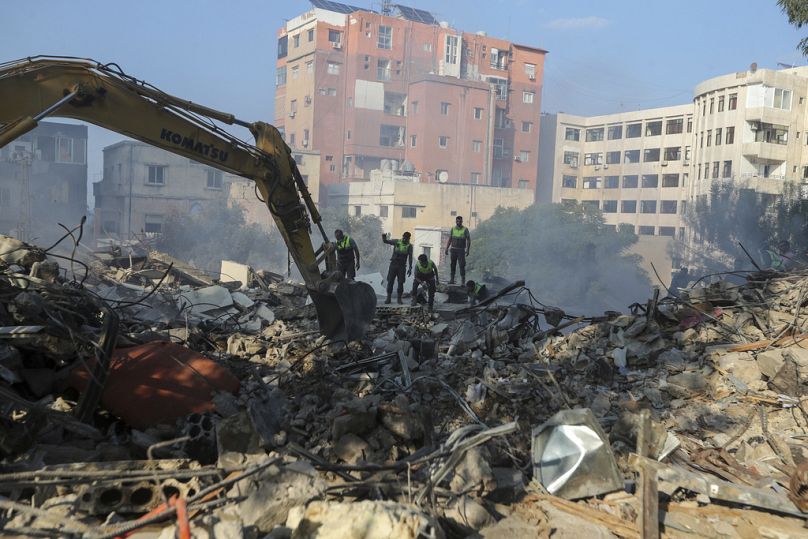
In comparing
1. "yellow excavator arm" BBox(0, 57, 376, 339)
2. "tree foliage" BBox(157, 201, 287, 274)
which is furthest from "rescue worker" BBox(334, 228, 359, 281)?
"tree foliage" BBox(157, 201, 287, 274)

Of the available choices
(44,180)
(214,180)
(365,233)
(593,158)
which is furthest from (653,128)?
(44,180)

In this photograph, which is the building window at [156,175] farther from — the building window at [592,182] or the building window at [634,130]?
the building window at [634,130]

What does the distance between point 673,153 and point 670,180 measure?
2053mm

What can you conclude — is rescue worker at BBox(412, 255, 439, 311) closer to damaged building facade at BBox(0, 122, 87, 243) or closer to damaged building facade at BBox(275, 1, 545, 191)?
damaged building facade at BBox(0, 122, 87, 243)

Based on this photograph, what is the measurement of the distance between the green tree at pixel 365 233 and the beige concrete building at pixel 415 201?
1.07 meters

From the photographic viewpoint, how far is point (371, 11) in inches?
2122

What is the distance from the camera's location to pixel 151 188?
42688 mm

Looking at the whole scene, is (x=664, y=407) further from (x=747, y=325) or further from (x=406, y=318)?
(x=406, y=318)

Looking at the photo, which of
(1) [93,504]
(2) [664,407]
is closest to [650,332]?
(2) [664,407]

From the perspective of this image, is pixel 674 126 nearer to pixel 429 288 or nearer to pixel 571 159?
pixel 571 159

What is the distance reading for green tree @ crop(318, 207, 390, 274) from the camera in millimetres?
42188

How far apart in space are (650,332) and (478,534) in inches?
256

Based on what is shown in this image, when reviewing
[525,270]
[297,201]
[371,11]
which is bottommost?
[525,270]

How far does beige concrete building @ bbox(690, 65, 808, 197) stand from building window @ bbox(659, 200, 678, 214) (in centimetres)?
602
